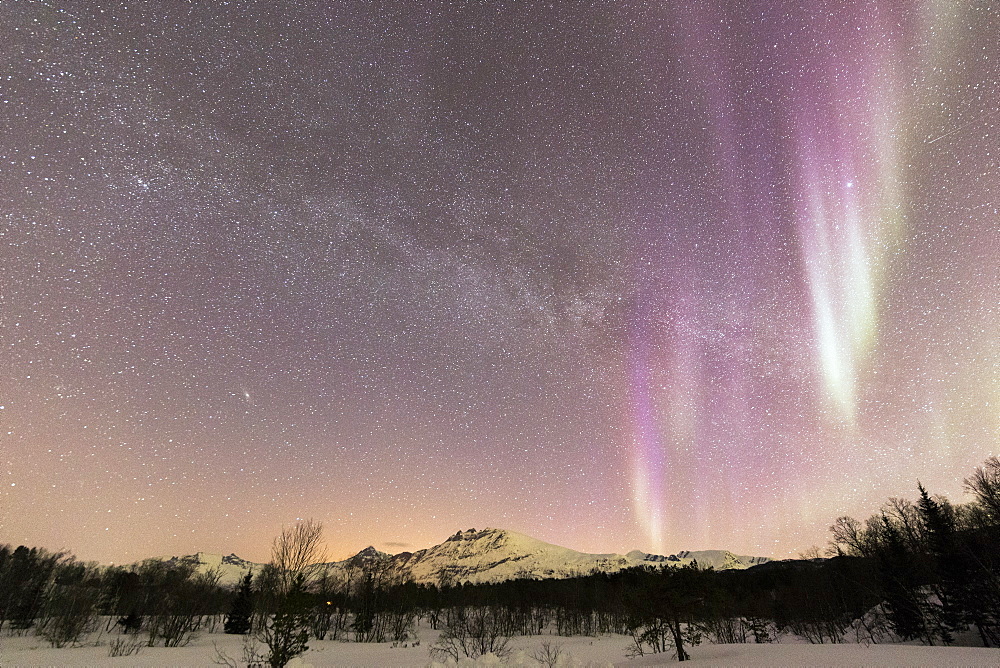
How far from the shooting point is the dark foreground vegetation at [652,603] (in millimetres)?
31297

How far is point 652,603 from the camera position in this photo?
31.3 metres

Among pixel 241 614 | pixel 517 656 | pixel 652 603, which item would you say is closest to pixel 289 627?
pixel 517 656

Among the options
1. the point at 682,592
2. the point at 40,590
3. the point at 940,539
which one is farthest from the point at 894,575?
the point at 40,590

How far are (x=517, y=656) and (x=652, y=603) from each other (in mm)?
10113

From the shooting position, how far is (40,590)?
57125mm

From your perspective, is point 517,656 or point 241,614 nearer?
point 517,656

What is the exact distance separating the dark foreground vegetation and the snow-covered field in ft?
5.86

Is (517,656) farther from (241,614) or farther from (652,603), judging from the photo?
(241,614)

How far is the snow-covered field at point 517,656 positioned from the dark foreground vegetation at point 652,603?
1786 millimetres

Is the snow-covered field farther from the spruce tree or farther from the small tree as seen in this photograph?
the spruce tree

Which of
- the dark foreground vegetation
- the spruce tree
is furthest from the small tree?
the spruce tree

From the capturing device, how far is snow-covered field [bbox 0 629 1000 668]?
24.7m

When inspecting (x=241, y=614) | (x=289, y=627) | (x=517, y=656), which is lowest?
(x=241, y=614)

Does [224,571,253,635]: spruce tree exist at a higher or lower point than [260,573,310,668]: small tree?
lower
